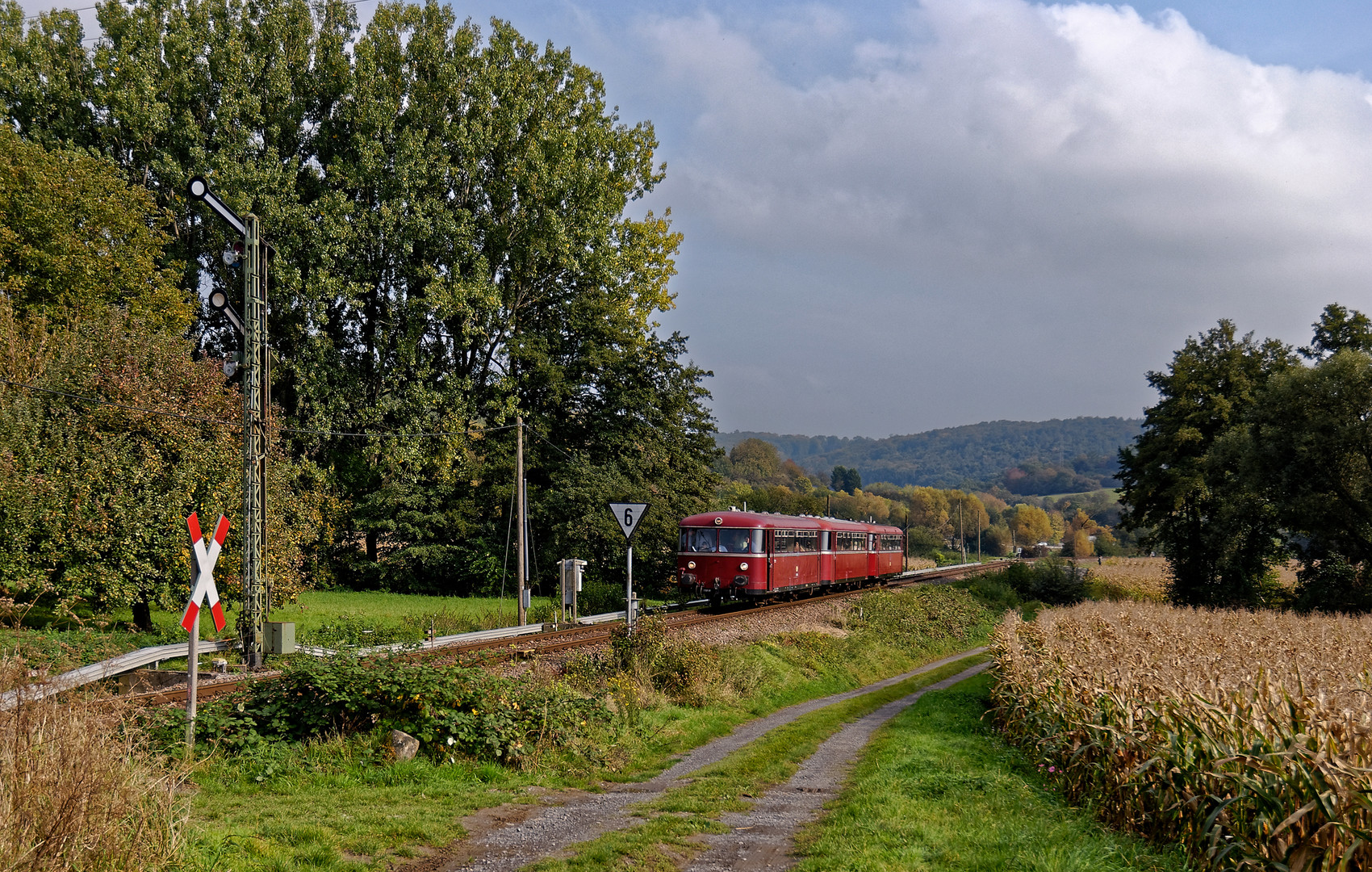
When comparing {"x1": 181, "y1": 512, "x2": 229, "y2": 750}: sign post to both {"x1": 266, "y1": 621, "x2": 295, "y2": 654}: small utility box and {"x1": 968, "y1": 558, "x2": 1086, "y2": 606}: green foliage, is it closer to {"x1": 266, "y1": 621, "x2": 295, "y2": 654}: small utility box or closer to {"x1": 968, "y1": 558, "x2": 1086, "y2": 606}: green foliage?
{"x1": 266, "y1": 621, "x2": 295, "y2": 654}: small utility box

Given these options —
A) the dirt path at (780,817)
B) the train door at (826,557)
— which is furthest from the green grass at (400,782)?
the train door at (826,557)

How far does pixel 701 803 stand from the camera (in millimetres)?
8977

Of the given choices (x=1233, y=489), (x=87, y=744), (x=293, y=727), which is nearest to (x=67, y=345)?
(x=293, y=727)

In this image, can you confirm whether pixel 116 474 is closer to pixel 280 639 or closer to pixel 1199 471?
pixel 280 639

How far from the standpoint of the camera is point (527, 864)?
681 cm

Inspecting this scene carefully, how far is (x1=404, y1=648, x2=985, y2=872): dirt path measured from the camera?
6.89 metres

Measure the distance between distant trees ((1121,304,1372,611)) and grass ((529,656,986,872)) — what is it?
25.3 metres

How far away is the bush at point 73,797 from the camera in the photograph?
472cm

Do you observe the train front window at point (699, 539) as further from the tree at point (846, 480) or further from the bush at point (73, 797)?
the tree at point (846, 480)

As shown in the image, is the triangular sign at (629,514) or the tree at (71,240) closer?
the triangular sign at (629,514)

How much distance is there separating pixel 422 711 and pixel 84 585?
468 inches

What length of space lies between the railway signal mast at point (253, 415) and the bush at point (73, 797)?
1005 cm

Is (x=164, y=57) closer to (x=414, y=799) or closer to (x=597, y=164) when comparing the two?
(x=597, y=164)

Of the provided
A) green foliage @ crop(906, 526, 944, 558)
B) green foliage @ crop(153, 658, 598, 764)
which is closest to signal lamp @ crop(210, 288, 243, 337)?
green foliage @ crop(153, 658, 598, 764)
